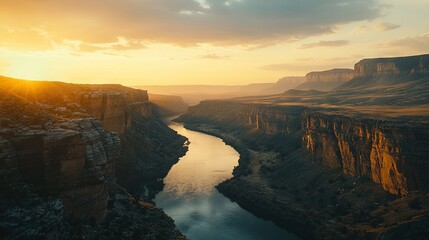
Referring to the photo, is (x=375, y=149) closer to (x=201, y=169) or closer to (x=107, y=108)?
(x=201, y=169)

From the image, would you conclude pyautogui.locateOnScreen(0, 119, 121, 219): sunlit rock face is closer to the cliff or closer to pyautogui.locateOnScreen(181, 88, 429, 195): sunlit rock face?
pyautogui.locateOnScreen(181, 88, 429, 195): sunlit rock face

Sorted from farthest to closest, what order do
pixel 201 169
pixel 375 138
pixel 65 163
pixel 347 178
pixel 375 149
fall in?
pixel 201 169 → pixel 347 178 → pixel 375 138 → pixel 375 149 → pixel 65 163

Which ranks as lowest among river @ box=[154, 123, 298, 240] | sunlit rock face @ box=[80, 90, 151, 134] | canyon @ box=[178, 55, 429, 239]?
river @ box=[154, 123, 298, 240]

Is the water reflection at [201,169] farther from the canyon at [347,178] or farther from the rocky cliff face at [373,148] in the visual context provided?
the rocky cliff face at [373,148]

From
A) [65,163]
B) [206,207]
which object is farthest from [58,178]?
[206,207]

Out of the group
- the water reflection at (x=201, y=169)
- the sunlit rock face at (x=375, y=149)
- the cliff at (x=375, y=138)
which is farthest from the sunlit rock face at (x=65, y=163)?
the cliff at (x=375, y=138)

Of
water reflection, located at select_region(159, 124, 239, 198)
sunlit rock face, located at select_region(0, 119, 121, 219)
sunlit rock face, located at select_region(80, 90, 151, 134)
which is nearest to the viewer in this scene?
sunlit rock face, located at select_region(0, 119, 121, 219)

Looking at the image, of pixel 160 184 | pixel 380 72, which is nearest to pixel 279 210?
pixel 160 184

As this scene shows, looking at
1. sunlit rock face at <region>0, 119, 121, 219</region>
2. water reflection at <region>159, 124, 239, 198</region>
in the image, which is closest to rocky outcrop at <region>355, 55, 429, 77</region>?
water reflection at <region>159, 124, 239, 198</region>
